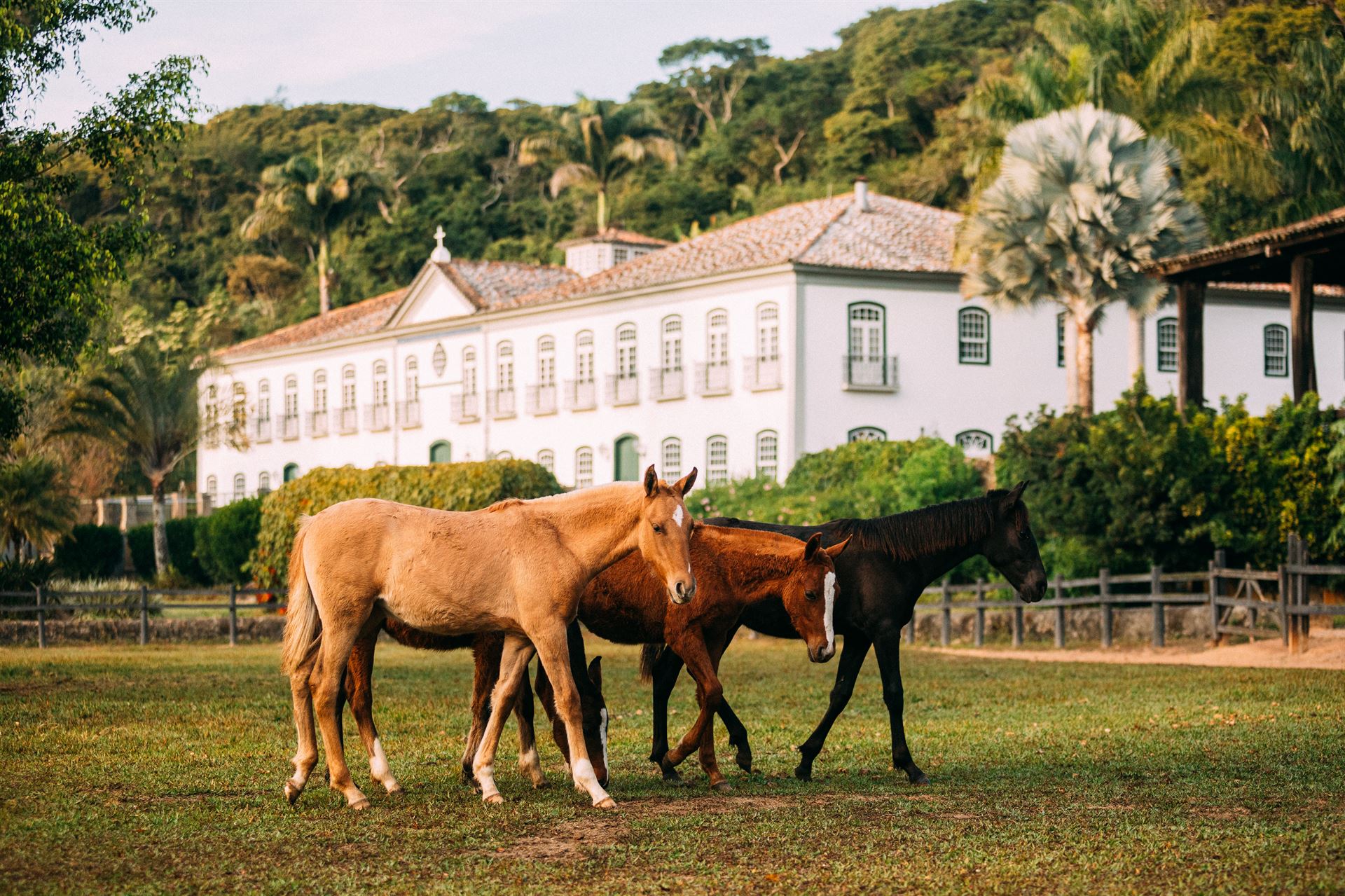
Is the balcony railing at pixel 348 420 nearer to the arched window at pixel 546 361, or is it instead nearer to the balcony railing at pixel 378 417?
the balcony railing at pixel 378 417

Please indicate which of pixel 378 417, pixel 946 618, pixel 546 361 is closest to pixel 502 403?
pixel 546 361

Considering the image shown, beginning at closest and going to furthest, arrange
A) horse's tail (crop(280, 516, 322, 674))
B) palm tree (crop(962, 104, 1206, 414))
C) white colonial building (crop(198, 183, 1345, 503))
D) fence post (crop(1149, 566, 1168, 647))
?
A: horse's tail (crop(280, 516, 322, 674))
fence post (crop(1149, 566, 1168, 647))
palm tree (crop(962, 104, 1206, 414))
white colonial building (crop(198, 183, 1345, 503))

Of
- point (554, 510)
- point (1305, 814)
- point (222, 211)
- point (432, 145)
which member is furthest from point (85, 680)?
point (432, 145)

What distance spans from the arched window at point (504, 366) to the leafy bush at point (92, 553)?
13.1 m

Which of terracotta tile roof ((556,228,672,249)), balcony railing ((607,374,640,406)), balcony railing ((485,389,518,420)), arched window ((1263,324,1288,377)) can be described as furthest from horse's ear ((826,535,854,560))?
terracotta tile roof ((556,228,672,249))

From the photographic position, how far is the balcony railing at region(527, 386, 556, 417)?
55062mm

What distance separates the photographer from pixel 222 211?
87875 millimetres

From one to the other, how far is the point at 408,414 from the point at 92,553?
12.2m

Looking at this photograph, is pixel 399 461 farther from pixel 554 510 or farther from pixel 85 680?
pixel 554 510

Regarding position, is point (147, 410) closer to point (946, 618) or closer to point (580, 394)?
point (580, 394)

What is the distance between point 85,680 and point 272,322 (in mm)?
59333

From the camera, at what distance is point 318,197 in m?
79.0

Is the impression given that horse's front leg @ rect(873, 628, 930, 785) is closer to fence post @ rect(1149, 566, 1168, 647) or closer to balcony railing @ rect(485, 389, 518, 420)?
fence post @ rect(1149, 566, 1168, 647)

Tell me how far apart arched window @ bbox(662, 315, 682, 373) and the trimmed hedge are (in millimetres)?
9888
